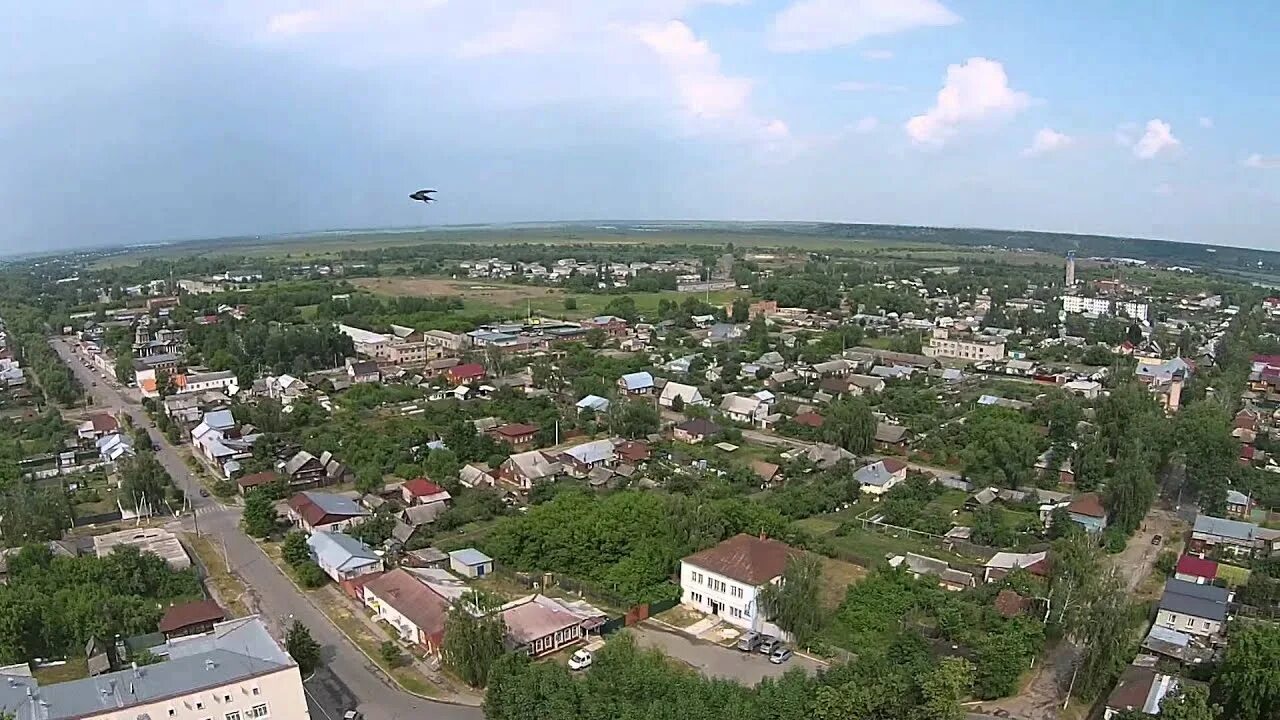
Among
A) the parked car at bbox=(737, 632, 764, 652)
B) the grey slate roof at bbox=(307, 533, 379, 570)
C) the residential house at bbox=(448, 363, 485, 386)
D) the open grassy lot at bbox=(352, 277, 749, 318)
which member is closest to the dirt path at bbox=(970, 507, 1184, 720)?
the parked car at bbox=(737, 632, 764, 652)

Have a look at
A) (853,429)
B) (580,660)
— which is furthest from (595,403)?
(580,660)

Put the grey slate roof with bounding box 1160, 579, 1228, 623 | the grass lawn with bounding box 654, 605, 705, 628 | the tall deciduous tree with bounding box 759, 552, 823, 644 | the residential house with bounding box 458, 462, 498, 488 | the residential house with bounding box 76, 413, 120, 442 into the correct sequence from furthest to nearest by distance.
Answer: the residential house with bounding box 76, 413, 120, 442 → the residential house with bounding box 458, 462, 498, 488 → the grass lawn with bounding box 654, 605, 705, 628 → the grey slate roof with bounding box 1160, 579, 1228, 623 → the tall deciduous tree with bounding box 759, 552, 823, 644

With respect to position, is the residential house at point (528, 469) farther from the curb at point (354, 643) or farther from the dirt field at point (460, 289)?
the dirt field at point (460, 289)

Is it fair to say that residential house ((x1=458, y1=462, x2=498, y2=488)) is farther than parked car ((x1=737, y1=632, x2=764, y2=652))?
Yes

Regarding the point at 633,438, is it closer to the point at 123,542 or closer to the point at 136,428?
the point at 123,542

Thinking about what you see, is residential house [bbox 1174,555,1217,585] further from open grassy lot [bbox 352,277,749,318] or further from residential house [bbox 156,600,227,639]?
open grassy lot [bbox 352,277,749,318]

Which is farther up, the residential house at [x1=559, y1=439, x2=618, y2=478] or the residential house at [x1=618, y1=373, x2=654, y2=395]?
the residential house at [x1=618, y1=373, x2=654, y2=395]

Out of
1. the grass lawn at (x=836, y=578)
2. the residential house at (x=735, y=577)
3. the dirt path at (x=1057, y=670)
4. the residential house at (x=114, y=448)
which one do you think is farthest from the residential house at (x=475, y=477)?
the dirt path at (x=1057, y=670)
